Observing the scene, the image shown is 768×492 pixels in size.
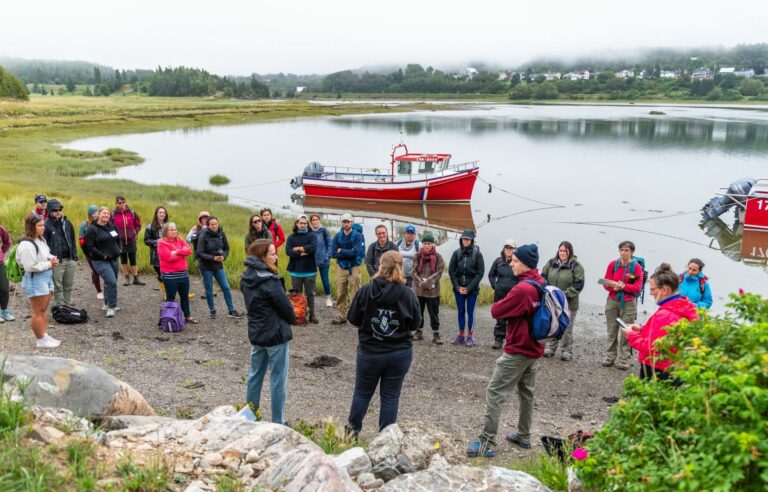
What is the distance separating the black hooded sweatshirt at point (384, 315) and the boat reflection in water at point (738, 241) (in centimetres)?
1954

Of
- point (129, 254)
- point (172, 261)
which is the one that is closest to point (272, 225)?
point (172, 261)

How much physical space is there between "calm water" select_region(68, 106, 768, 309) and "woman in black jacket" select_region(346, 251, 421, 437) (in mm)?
10129

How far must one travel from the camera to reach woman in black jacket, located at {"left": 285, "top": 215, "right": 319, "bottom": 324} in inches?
399

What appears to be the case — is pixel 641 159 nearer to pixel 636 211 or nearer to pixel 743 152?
pixel 743 152

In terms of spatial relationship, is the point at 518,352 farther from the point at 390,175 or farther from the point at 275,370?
the point at 390,175

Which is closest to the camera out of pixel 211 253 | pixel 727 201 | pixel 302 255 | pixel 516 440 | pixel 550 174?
pixel 516 440

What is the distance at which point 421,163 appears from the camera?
3228 cm

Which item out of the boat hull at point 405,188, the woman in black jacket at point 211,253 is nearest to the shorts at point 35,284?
the woman in black jacket at point 211,253

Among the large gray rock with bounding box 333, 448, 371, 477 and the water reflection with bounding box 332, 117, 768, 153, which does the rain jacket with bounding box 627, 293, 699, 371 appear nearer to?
the large gray rock with bounding box 333, 448, 371, 477

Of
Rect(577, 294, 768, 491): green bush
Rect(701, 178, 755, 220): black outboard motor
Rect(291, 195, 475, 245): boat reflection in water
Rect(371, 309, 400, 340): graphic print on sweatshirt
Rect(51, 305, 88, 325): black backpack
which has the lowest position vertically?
Rect(291, 195, 475, 245): boat reflection in water

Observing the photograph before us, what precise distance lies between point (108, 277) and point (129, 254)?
89.2 inches

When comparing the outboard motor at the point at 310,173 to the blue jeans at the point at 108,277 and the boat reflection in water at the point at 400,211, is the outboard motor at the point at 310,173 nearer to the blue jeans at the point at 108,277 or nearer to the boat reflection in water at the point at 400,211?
the boat reflection in water at the point at 400,211

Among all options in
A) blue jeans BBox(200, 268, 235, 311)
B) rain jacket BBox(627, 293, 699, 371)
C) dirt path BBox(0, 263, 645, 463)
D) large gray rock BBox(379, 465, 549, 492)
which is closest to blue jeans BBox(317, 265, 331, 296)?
dirt path BBox(0, 263, 645, 463)

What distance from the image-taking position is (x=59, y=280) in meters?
9.64
